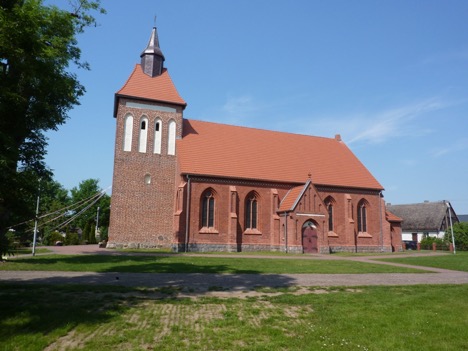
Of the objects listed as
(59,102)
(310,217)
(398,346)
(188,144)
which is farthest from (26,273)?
(310,217)

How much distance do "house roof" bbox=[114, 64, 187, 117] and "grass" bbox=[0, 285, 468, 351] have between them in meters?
22.3

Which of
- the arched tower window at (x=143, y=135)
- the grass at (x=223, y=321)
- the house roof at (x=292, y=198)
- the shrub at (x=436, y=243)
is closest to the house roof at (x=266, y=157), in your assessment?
the house roof at (x=292, y=198)

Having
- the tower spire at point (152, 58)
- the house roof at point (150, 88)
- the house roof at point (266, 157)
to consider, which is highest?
the tower spire at point (152, 58)

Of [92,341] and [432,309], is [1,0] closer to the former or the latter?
[92,341]

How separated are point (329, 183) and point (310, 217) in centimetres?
506

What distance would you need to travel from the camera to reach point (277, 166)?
32188mm

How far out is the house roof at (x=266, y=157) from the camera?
29.7 m

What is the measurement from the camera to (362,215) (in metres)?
34.0

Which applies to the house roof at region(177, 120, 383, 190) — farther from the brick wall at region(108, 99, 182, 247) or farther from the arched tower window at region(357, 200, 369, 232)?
the brick wall at region(108, 99, 182, 247)

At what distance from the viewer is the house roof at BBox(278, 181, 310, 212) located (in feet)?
94.9

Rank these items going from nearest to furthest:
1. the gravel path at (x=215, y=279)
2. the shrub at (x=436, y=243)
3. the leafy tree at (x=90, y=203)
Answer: the gravel path at (x=215, y=279) < the shrub at (x=436, y=243) < the leafy tree at (x=90, y=203)

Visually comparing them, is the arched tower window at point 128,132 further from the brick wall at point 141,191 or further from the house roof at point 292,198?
the house roof at point 292,198

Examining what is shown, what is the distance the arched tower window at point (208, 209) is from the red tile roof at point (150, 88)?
8433mm

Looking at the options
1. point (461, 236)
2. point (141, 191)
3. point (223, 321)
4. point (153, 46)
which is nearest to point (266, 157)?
point (141, 191)
